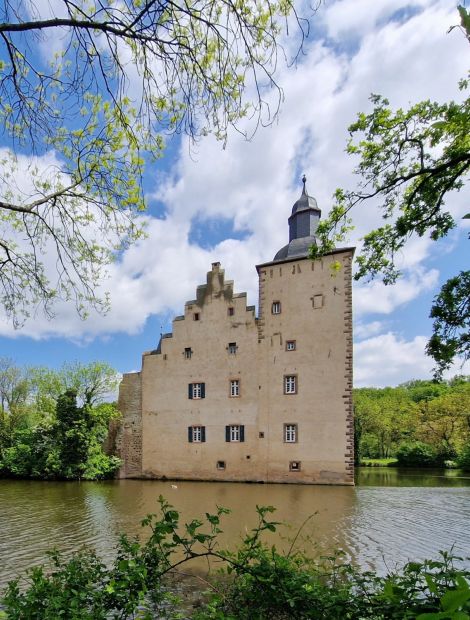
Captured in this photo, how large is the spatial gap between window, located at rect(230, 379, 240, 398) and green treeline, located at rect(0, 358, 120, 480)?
771cm

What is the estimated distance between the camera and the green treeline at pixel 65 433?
23.5 metres

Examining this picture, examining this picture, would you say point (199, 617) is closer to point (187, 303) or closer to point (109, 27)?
point (109, 27)

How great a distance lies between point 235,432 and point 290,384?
13.9 ft

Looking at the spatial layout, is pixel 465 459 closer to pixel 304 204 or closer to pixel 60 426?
pixel 304 204

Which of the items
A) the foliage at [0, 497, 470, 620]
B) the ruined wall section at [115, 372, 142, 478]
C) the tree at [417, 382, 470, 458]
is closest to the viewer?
the foliage at [0, 497, 470, 620]

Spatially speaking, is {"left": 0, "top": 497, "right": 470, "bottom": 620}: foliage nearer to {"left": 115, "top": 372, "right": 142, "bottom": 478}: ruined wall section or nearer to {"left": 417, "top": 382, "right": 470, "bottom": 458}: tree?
{"left": 115, "top": 372, "right": 142, "bottom": 478}: ruined wall section

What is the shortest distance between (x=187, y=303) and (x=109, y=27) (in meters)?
21.8

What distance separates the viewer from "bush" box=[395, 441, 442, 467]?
37.4m

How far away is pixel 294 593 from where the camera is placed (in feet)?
10.3

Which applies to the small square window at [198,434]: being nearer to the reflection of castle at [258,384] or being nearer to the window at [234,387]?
the reflection of castle at [258,384]

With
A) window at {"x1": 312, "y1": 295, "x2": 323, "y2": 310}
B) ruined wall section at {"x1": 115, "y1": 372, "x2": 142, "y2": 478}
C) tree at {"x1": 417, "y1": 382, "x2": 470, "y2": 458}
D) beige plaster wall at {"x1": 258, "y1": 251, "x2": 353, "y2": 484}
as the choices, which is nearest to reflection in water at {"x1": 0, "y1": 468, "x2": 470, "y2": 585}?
beige plaster wall at {"x1": 258, "y1": 251, "x2": 353, "y2": 484}

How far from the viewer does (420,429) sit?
124 feet

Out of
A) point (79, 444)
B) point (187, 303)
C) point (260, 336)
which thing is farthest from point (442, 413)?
point (79, 444)

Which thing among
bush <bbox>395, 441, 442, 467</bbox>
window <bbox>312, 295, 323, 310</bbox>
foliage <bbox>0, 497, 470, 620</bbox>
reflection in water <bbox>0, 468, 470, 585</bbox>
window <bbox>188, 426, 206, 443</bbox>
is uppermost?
window <bbox>312, 295, 323, 310</bbox>
